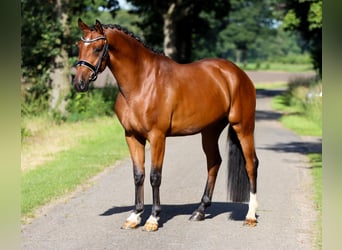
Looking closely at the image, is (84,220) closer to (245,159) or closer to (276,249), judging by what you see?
(245,159)

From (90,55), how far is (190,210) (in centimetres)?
277

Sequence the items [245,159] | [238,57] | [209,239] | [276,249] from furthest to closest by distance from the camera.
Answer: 1. [238,57]
2. [245,159]
3. [209,239]
4. [276,249]

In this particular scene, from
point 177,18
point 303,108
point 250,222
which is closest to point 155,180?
point 250,222

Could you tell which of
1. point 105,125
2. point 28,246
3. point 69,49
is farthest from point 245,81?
point 69,49

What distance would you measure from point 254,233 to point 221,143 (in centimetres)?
898

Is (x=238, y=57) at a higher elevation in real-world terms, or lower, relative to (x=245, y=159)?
lower

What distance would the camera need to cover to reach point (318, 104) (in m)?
22.1

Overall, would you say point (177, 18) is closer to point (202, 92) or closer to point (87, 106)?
point (87, 106)

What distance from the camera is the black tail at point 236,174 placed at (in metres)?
6.86

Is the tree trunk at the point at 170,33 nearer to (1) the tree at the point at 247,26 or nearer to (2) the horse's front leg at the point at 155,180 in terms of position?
(2) the horse's front leg at the point at 155,180

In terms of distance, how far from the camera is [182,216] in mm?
7262

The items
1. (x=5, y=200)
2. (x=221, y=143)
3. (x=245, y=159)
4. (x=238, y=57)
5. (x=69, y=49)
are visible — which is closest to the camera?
(x=5, y=200)

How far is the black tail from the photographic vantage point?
22.5ft

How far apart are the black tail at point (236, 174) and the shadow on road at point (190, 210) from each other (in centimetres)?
38
